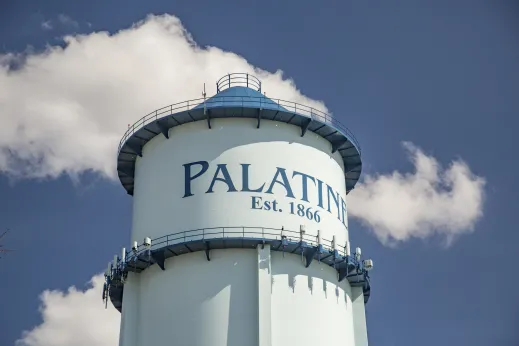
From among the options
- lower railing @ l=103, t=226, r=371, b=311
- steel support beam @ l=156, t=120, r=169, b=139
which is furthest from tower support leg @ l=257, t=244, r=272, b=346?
steel support beam @ l=156, t=120, r=169, b=139

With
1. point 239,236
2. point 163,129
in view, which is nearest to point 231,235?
point 239,236

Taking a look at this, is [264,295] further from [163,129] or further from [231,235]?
[163,129]

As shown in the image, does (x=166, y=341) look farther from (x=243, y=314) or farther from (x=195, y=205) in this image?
(x=195, y=205)

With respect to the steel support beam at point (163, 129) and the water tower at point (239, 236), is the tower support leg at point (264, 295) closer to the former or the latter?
the water tower at point (239, 236)

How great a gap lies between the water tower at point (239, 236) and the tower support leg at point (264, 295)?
0.04 metres

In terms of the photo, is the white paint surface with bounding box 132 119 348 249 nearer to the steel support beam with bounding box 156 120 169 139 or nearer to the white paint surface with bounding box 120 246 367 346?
the steel support beam with bounding box 156 120 169 139

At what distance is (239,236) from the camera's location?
33.3m

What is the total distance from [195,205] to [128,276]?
14.0ft

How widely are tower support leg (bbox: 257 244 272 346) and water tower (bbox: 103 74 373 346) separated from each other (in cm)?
4

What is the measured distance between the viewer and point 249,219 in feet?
111

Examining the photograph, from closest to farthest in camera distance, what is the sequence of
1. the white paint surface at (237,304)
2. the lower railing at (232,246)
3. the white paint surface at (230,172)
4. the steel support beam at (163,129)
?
the white paint surface at (237,304) → the lower railing at (232,246) → the white paint surface at (230,172) → the steel support beam at (163,129)

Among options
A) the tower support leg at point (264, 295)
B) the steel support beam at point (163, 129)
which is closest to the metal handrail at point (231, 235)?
the tower support leg at point (264, 295)

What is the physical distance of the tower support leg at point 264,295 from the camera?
3153 cm

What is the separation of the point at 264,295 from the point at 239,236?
2603mm
